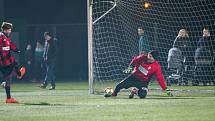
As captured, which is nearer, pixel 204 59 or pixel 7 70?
pixel 7 70

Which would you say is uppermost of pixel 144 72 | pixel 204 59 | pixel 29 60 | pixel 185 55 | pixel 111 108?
pixel 185 55

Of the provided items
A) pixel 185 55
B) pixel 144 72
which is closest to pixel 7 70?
pixel 144 72

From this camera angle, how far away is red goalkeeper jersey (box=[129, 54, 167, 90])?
2050cm

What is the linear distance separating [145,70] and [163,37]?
7.95 meters

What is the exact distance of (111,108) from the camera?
54.2 ft

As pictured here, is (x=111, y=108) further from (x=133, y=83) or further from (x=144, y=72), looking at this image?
(x=144, y=72)

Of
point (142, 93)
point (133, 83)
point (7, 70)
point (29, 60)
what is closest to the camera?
point (7, 70)

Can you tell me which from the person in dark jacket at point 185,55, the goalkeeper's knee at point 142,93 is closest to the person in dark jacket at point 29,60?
the person in dark jacket at point 185,55

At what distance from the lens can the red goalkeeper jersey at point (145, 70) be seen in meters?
20.5

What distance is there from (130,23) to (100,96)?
278 inches

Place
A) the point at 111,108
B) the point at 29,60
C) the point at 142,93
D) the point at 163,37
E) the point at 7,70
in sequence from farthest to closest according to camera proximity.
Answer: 1. the point at 29,60
2. the point at 163,37
3. the point at 142,93
4. the point at 7,70
5. the point at 111,108

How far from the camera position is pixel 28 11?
121ft

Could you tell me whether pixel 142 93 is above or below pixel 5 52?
below

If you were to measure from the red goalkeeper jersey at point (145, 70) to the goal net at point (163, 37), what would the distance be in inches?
166
